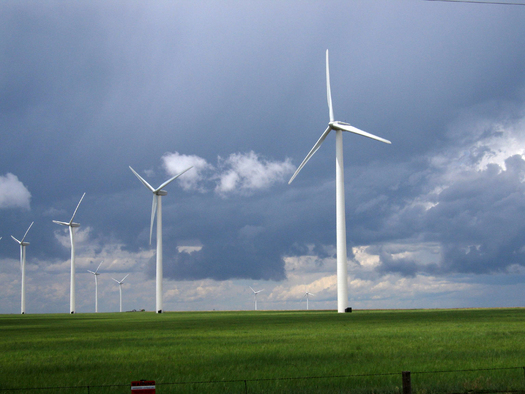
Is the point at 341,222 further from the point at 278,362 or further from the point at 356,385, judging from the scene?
the point at 356,385

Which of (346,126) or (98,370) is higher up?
(346,126)

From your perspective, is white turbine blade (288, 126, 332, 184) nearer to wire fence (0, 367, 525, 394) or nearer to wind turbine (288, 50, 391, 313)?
wind turbine (288, 50, 391, 313)

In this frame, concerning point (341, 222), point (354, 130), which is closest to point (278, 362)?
point (341, 222)

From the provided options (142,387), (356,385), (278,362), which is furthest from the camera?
(278,362)

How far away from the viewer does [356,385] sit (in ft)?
78.3

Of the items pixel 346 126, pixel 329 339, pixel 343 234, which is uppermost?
pixel 346 126

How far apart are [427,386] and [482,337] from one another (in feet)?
72.3

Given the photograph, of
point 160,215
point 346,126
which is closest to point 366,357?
point 346,126

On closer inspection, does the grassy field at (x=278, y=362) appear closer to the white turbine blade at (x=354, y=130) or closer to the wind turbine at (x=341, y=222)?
the wind turbine at (x=341, y=222)

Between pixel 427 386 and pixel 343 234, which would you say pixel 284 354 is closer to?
pixel 427 386

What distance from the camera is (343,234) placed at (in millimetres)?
96688

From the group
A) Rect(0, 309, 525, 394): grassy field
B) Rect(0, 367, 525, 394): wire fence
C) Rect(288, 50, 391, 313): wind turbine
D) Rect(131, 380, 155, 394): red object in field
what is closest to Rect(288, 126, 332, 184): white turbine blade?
Rect(288, 50, 391, 313): wind turbine

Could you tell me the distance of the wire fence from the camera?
74.6 feet

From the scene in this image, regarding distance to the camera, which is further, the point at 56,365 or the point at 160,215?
the point at 160,215
